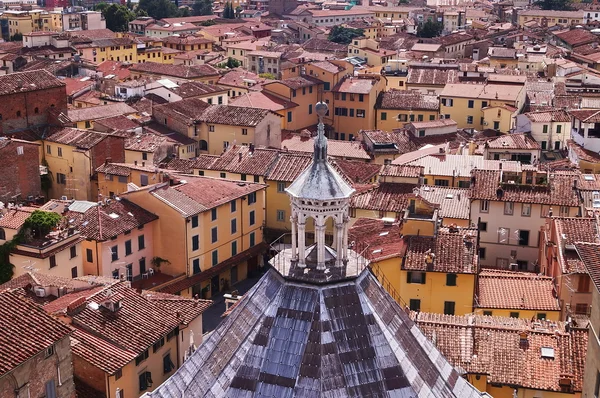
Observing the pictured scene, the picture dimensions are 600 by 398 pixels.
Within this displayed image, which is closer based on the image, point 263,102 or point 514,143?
point 514,143

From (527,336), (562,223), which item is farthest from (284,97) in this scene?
(527,336)

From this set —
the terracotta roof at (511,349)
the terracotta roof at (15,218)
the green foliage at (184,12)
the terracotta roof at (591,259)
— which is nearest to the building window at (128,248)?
the terracotta roof at (15,218)

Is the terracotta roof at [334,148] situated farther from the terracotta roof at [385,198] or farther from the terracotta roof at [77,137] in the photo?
the terracotta roof at [77,137]

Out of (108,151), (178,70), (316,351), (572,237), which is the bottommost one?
(108,151)

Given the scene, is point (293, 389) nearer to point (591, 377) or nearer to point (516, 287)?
point (591, 377)

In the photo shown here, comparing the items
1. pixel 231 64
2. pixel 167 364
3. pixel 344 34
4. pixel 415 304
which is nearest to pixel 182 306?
pixel 167 364

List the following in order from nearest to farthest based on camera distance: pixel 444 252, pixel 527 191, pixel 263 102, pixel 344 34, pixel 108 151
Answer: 1. pixel 444 252
2. pixel 527 191
3. pixel 108 151
4. pixel 263 102
5. pixel 344 34

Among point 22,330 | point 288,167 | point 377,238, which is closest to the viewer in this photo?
point 22,330

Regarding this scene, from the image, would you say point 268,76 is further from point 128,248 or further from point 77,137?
point 128,248
